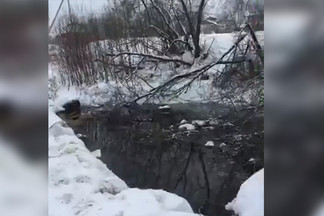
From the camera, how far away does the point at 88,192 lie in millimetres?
1961

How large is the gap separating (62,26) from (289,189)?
1.40 meters

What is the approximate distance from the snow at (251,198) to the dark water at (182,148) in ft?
0.09

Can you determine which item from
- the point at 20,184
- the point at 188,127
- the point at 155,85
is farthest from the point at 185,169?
the point at 20,184

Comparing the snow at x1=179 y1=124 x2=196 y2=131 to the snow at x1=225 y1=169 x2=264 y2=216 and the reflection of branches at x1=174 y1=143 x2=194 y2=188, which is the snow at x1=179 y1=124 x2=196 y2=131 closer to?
the reflection of branches at x1=174 y1=143 x2=194 y2=188

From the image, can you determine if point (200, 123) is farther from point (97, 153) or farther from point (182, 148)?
point (97, 153)

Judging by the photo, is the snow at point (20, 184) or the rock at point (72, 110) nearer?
the snow at point (20, 184)

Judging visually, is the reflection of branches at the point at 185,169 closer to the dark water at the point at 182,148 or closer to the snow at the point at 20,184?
the dark water at the point at 182,148

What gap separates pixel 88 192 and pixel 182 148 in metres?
0.52

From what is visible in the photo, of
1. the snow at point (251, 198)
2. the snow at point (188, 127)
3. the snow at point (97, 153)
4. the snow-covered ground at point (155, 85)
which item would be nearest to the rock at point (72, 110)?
the snow-covered ground at point (155, 85)

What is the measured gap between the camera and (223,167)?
6.56ft

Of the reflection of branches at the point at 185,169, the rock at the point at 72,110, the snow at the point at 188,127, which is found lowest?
the reflection of branches at the point at 185,169

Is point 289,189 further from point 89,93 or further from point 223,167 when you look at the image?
point 89,93

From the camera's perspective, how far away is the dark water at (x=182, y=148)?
1.98m

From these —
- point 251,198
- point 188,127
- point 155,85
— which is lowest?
point 251,198
